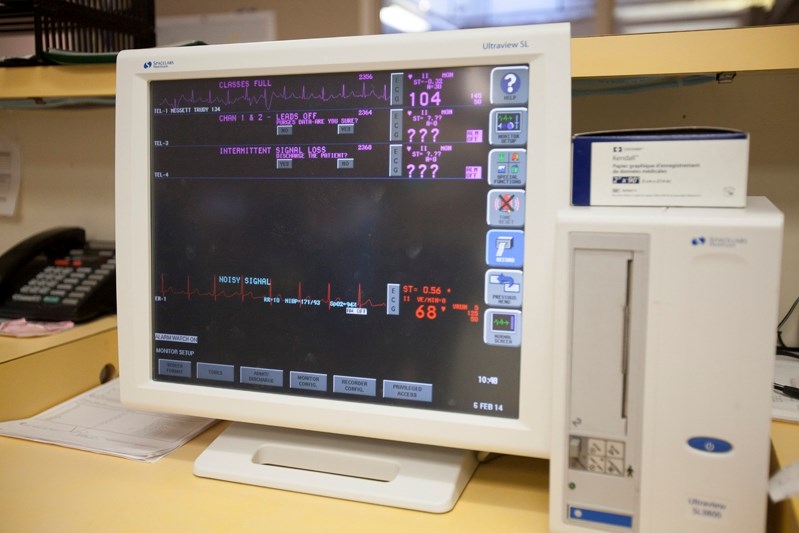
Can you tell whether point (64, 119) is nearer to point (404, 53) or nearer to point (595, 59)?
point (404, 53)

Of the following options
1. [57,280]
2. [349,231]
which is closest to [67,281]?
[57,280]

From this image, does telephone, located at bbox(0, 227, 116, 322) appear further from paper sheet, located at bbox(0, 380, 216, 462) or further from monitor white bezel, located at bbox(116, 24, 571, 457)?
monitor white bezel, located at bbox(116, 24, 571, 457)

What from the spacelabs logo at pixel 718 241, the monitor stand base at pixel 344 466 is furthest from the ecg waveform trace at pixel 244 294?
the spacelabs logo at pixel 718 241

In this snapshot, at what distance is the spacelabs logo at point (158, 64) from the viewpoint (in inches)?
28.0

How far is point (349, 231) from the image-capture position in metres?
0.67

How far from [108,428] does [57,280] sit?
35cm

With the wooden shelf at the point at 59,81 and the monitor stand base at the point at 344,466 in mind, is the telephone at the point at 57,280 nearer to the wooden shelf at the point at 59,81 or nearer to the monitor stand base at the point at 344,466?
the wooden shelf at the point at 59,81

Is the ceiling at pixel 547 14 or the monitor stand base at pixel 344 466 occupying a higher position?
the ceiling at pixel 547 14

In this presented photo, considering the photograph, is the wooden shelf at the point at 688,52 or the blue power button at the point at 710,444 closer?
the blue power button at the point at 710,444

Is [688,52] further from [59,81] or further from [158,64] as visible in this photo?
[59,81]

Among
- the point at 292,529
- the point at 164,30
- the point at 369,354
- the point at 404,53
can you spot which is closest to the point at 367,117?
the point at 404,53

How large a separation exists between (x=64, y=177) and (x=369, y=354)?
2.92 feet

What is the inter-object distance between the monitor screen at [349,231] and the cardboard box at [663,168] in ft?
0.08

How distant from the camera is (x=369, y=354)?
0.67 meters
